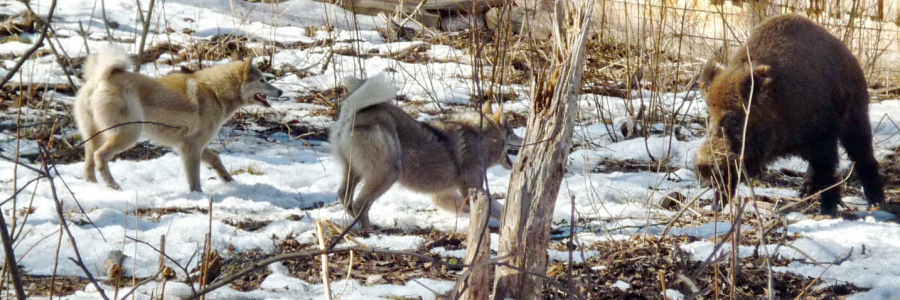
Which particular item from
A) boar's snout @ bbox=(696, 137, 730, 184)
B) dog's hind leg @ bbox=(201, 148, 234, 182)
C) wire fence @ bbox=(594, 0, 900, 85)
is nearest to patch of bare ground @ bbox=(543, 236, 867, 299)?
boar's snout @ bbox=(696, 137, 730, 184)

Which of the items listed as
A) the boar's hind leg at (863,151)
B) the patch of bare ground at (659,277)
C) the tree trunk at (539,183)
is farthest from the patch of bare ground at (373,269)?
the boar's hind leg at (863,151)

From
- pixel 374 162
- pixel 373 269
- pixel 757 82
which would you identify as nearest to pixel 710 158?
pixel 757 82

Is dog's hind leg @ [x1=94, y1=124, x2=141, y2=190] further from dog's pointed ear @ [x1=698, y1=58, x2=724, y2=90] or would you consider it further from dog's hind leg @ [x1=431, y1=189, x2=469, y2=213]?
dog's pointed ear @ [x1=698, y1=58, x2=724, y2=90]

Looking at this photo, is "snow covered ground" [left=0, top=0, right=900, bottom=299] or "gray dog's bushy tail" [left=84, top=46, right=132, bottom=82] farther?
"gray dog's bushy tail" [left=84, top=46, right=132, bottom=82]

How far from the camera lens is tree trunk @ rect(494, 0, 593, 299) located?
357 cm

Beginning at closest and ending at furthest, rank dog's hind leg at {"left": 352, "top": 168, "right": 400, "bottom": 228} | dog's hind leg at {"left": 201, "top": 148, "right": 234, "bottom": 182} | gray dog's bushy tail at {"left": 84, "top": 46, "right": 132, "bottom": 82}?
dog's hind leg at {"left": 352, "top": 168, "right": 400, "bottom": 228}
gray dog's bushy tail at {"left": 84, "top": 46, "right": 132, "bottom": 82}
dog's hind leg at {"left": 201, "top": 148, "right": 234, "bottom": 182}

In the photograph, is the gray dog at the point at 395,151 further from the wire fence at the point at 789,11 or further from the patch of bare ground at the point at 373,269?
the wire fence at the point at 789,11

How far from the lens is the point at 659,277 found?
14.4 feet

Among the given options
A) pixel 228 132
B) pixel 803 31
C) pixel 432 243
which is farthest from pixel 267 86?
pixel 803 31

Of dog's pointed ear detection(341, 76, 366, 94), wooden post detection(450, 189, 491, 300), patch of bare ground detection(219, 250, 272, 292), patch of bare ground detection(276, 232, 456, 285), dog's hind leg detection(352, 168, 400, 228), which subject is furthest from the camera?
dog's pointed ear detection(341, 76, 366, 94)

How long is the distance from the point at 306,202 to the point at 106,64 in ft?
5.96

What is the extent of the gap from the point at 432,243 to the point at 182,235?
1468 millimetres

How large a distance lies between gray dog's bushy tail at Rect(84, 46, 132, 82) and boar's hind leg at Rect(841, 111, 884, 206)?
530 cm

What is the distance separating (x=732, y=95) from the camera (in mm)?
5676
